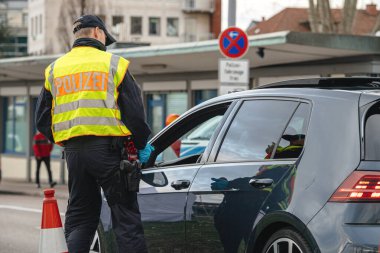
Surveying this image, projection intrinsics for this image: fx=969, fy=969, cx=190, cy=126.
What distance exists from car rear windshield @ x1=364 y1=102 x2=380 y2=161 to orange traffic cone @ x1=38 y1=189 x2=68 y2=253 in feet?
6.58

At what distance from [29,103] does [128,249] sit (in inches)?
936

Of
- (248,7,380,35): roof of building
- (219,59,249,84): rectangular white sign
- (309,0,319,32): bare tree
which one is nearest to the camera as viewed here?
(219,59,249,84): rectangular white sign

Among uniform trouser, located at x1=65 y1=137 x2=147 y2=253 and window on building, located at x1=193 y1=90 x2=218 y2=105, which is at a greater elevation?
window on building, located at x1=193 y1=90 x2=218 y2=105

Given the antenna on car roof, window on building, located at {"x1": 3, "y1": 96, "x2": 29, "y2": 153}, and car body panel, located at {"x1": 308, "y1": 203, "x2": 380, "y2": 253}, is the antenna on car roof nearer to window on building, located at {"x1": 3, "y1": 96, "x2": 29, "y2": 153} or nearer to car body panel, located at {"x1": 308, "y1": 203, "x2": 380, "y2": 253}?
car body panel, located at {"x1": 308, "y1": 203, "x2": 380, "y2": 253}

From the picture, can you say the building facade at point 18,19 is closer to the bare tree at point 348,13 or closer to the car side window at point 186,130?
the bare tree at point 348,13

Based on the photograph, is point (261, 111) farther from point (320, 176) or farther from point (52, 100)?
point (52, 100)

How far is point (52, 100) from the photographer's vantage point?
636 cm

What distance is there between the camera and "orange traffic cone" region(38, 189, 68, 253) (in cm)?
598

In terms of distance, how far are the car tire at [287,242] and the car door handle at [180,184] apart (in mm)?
909

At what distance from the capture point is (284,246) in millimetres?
5355

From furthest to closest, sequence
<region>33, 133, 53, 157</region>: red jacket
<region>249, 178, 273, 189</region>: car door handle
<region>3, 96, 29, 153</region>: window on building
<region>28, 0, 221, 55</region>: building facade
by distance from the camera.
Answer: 1. <region>28, 0, 221, 55</region>: building facade
2. <region>3, 96, 29, 153</region>: window on building
3. <region>33, 133, 53, 157</region>: red jacket
4. <region>249, 178, 273, 189</region>: car door handle

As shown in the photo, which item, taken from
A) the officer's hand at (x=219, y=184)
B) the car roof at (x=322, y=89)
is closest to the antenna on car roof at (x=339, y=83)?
the car roof at (x=322, y=89)

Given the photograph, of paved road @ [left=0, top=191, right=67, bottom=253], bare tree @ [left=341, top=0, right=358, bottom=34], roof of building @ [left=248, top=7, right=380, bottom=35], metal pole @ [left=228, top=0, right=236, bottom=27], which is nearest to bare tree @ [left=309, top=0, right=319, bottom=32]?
bare tree @ [left=341, top=0, right=358, bottom=34]

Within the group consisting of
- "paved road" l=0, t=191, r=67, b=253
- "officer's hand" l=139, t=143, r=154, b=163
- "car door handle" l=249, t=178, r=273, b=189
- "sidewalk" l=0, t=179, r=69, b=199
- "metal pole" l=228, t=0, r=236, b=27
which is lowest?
"sidewalk" l=0, t=179, r=69, b=199
